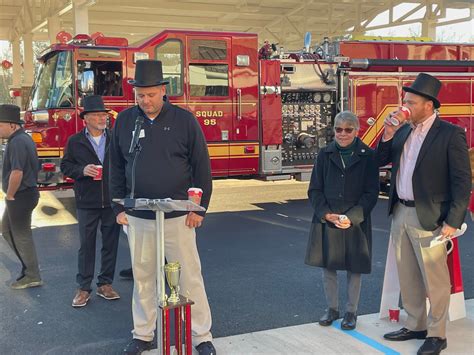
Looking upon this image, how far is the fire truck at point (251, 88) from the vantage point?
880 cm

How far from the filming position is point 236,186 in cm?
1344

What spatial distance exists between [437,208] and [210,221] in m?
5.55

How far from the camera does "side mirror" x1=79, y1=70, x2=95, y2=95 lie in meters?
8.74

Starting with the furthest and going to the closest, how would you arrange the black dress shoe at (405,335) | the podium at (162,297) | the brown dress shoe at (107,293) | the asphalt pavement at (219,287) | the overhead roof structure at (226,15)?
the overhead roof structure at (226,15)
the brown dress shoe at (107,293)
the asphalt pavement at (219,287)
the black dress shoe at (405,335)
the podium at (162,297)

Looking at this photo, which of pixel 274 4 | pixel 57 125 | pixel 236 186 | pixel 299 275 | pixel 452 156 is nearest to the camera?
pixel 452 156

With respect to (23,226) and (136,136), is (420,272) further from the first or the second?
(23,226)

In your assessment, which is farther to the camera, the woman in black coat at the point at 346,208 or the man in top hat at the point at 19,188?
the man in top hat at the point at 19,188

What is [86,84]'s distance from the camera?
28.7 ft

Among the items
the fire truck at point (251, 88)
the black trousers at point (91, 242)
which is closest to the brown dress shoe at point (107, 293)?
the black trousers at point (91, 242)

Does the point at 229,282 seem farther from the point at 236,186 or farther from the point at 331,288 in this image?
the point at 236,186

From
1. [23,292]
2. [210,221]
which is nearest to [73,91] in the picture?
[210,221]

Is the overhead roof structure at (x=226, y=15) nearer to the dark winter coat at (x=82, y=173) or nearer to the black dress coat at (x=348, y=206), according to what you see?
the dark winter coat at (x=82, y=173)

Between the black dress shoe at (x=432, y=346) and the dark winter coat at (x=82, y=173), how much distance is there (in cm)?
293

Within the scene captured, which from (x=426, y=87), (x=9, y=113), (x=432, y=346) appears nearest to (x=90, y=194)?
(x=9, y=113)
